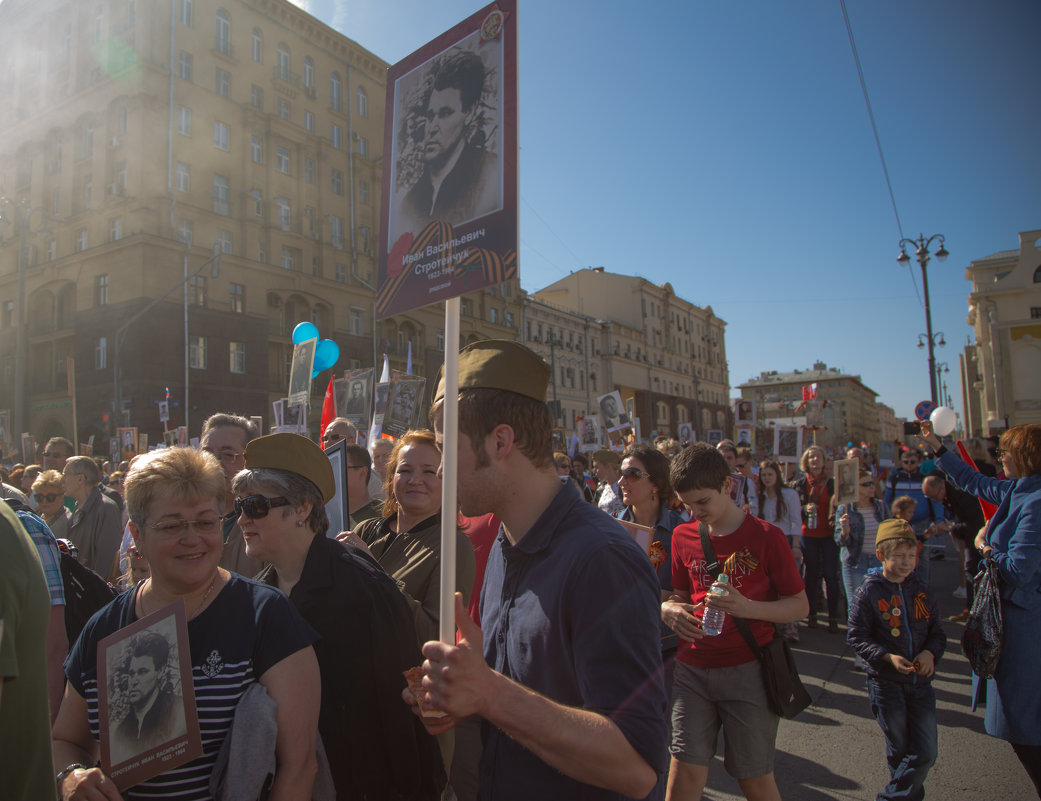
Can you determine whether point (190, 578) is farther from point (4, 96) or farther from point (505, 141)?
point (4, 96)

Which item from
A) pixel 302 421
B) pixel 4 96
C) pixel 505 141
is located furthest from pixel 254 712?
pixel 4 96

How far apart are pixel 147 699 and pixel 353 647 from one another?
0.71 m

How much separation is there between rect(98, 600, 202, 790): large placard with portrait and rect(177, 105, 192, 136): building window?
125 feet

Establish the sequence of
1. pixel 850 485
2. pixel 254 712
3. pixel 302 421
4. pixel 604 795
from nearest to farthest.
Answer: pixel 604 795 < pixel 254 712 < pixel 850 485 < pixel 302 421

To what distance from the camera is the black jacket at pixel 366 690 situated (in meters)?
2.44

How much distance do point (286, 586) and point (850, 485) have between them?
7.02m

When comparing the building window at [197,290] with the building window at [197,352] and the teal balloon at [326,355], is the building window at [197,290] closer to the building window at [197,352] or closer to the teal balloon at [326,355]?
the building window at [197,352]

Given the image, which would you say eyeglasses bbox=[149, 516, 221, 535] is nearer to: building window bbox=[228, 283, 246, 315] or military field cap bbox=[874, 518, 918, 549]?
military field cap bbox=[874, 518, 918, 549]

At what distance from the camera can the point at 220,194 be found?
1407 inches

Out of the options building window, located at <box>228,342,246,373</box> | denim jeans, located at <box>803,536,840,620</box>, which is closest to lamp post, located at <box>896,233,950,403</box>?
denim jeans, located at <box>803,536,840,620</box>

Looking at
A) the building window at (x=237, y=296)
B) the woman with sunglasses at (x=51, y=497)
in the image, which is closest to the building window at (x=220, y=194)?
the building window at (x=237, y=296)

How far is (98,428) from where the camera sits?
3058 cm

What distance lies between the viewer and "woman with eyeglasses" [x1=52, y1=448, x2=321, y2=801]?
200cm

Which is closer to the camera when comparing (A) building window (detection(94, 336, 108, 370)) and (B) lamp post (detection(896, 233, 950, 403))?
(B) lamp post (detection(896, 233, 950, 403))
